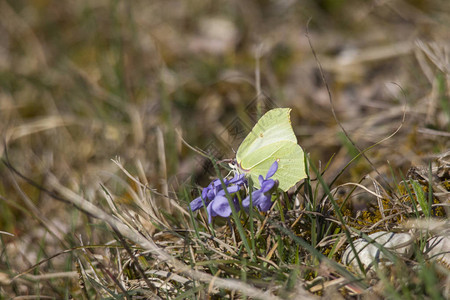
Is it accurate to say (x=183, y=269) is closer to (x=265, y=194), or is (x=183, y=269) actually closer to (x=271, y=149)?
(x=265, y=194)

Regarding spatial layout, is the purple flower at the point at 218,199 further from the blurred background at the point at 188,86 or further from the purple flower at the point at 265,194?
the blurred background at the point at 188,86

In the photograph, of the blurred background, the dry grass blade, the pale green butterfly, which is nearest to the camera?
the dry grass blade

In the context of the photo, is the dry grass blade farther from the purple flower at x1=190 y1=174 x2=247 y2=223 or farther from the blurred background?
the blurred background

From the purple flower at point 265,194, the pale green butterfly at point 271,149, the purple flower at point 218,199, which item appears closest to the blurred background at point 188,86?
the pale green butterfly at point 271,149

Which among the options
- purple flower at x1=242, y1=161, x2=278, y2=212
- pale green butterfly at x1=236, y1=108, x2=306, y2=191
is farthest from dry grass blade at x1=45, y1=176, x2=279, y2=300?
pale green butterfly at x1=236, y1=108, x2=306, y2=191

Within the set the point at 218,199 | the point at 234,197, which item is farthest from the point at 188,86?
the point at 218,199

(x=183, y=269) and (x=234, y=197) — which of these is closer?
(x=183, y=269)
